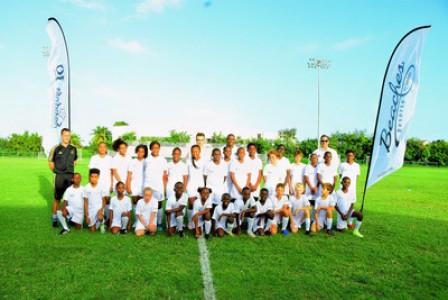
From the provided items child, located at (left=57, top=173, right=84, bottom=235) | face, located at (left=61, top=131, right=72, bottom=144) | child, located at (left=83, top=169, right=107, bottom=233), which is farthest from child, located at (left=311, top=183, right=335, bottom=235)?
face, located at (left=61, top=131, right=72, bottom=144)

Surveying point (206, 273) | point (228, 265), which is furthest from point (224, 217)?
point (206, 273)

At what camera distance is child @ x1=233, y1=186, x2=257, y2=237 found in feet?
21.5

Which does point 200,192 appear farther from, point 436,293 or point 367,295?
point 436,293

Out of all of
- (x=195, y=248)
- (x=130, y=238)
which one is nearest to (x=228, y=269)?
(x=195, y=248)

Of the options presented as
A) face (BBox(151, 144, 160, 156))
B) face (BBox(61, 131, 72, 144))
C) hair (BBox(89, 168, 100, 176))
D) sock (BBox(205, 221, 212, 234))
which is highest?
face (BBox(61, 131, 72, 144))

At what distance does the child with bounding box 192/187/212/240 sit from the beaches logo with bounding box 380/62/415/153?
348 centimetres

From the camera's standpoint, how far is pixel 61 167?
22.5 feet

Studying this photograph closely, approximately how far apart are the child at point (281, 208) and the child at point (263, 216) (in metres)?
0.12

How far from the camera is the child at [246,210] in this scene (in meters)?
6.55

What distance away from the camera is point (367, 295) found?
13.0 feet

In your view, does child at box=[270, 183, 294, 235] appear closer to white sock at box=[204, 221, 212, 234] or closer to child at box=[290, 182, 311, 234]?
child at box=[290, 182, 311, 234]

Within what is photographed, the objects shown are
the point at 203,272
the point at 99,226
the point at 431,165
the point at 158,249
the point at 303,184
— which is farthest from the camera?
the point at 431,165

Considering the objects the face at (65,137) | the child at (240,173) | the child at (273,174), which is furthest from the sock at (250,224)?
the face at (65,137)

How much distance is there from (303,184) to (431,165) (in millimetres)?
48605
